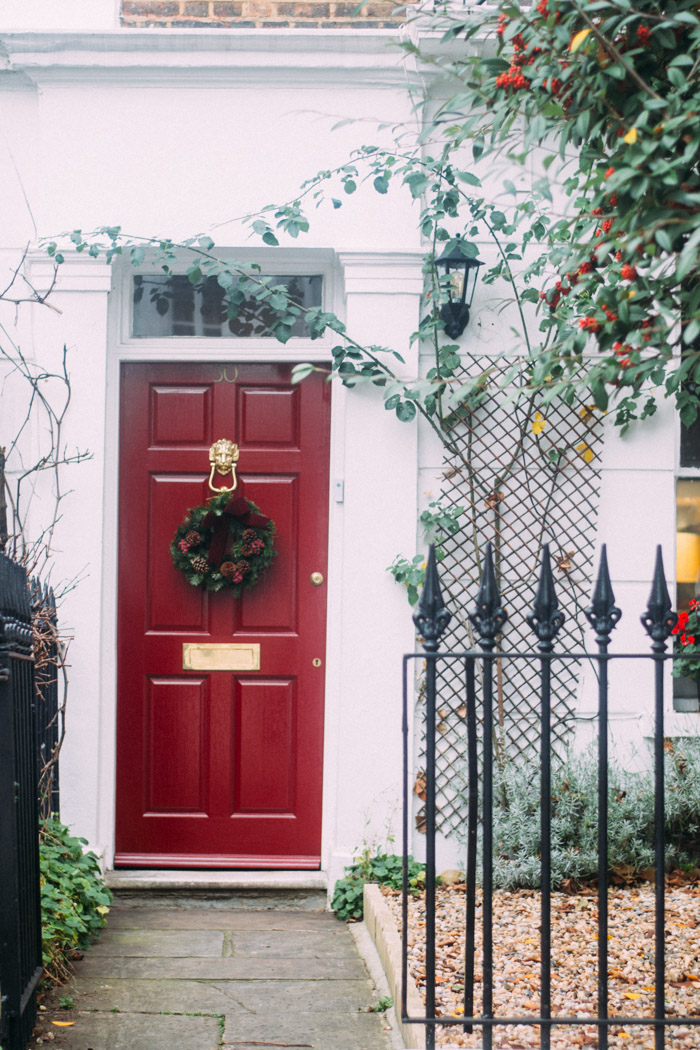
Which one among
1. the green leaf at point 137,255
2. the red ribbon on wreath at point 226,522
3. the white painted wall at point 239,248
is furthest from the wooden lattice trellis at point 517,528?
the green leaf at point 137,255

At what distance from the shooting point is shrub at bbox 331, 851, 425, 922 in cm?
438

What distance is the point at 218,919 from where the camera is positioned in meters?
4.30

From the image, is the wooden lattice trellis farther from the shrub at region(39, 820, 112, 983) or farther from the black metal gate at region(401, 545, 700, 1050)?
the black metal gate at region(401, 545, 700, 1050)

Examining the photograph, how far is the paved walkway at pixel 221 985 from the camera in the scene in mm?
3037

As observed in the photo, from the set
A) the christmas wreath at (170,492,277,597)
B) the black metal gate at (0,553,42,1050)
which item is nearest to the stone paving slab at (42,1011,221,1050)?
the black metal gate at (0,553,42,1050)

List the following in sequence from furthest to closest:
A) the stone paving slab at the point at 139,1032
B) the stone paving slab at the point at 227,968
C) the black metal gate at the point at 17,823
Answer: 1. the stone paving slab at the point at 227,968
2. the stone paving slab at the point at 139,1032
3. the black metal gate at the point at 17,823

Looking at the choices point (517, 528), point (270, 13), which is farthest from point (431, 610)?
point (270, 13)

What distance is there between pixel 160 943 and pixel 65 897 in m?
0.50

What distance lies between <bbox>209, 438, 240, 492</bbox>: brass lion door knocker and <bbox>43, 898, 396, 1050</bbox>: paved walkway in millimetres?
2004

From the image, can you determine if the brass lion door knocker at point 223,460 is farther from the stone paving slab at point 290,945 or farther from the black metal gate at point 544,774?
the black metal gate at point 544,774

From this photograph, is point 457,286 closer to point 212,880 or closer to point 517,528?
point 517,528

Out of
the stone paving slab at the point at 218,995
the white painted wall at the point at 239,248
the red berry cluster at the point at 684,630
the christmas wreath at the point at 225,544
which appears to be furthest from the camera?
the christmas wreath at the point at 225,544

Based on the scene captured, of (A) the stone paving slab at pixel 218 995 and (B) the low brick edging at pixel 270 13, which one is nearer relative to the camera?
(A) the stone paving slab at pixel 218 995

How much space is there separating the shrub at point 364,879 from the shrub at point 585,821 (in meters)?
0.43
